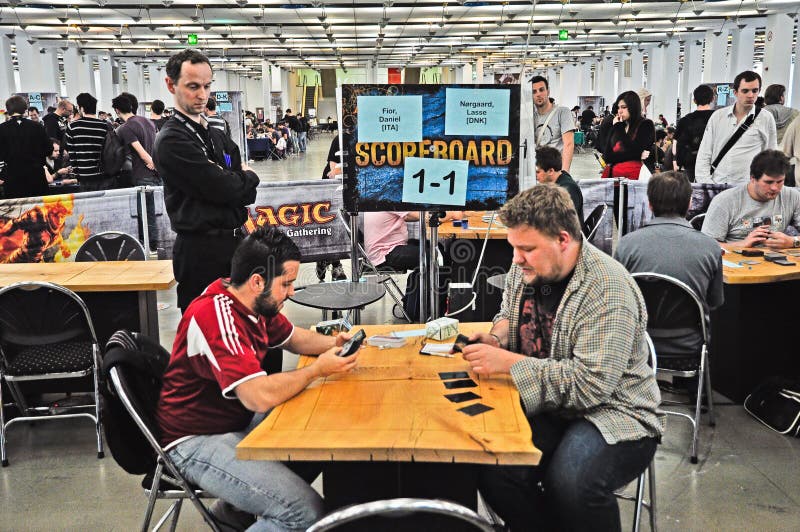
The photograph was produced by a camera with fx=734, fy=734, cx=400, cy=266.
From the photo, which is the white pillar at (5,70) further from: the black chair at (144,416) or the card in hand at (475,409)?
the card in hand at (475,409)

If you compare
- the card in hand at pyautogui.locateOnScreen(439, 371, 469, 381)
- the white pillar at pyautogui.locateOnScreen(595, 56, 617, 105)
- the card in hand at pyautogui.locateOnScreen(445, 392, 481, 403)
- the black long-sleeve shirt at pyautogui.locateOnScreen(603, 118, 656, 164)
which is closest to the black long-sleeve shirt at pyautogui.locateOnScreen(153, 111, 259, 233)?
the card in hand at pyautogui.locateOnScreen(439, 371, 469, 381)

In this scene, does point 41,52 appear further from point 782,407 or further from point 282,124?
point 782,407

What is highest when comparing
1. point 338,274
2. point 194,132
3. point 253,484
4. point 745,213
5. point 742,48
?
point 742,48

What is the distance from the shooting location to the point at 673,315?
10.1 feet

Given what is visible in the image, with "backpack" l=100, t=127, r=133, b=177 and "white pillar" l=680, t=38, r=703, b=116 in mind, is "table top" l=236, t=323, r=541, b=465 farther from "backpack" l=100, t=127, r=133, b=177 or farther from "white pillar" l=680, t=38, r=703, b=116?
"white pillar" l=680, t=38, r=703, b=116

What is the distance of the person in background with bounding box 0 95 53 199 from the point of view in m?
6.80

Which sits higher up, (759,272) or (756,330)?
(759,272)

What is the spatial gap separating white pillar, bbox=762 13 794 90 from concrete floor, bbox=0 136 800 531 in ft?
49.5

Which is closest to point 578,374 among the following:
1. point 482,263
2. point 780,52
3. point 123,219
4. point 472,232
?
point 472,232

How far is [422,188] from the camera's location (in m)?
2.77

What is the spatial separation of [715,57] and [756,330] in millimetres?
18797

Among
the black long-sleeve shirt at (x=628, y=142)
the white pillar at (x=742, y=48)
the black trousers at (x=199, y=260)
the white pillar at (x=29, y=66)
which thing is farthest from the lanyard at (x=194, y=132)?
the white pillar at (x=29, y=66)

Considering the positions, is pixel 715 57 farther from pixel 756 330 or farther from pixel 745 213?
pixel 756 330

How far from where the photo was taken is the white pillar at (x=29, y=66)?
20.2 meters
